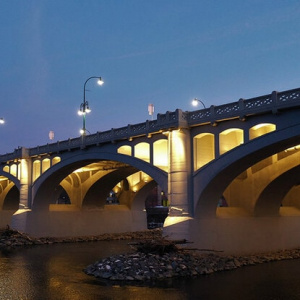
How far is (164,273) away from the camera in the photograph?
24906mm

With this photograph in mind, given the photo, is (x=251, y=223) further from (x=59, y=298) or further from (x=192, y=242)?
(x=59, y=298)

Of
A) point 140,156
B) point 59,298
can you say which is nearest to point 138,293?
point 59,298

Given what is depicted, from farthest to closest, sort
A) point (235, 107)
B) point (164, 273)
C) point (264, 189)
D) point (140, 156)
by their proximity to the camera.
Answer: point (140, 156) < point (264, 189) < point (235, 107) < point (164, 273)

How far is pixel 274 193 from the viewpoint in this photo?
111ft

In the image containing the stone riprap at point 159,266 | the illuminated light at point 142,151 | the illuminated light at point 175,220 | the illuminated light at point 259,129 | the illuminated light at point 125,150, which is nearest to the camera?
the stone riprap at point 159,266

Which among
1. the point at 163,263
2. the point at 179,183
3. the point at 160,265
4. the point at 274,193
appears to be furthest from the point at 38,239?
the point at 274,193

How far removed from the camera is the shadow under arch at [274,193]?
107ft

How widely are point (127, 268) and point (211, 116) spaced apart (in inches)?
444

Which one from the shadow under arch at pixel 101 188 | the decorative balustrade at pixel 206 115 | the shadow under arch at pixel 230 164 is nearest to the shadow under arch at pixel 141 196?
the shadow under arch at pixel 101 188

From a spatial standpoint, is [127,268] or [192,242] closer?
[127,268]

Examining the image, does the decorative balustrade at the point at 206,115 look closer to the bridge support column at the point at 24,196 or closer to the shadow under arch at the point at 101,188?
Result: the shadow under arch at the point at 101,188

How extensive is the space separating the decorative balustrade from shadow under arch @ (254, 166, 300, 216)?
703cm

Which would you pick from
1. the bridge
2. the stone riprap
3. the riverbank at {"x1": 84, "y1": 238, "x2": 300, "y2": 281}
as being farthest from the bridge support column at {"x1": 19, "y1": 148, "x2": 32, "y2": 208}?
the riverbank at {"x1": 84, "y1": 238, "x2": 300, "y2": 281}

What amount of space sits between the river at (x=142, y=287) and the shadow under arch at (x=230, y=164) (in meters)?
5.20
